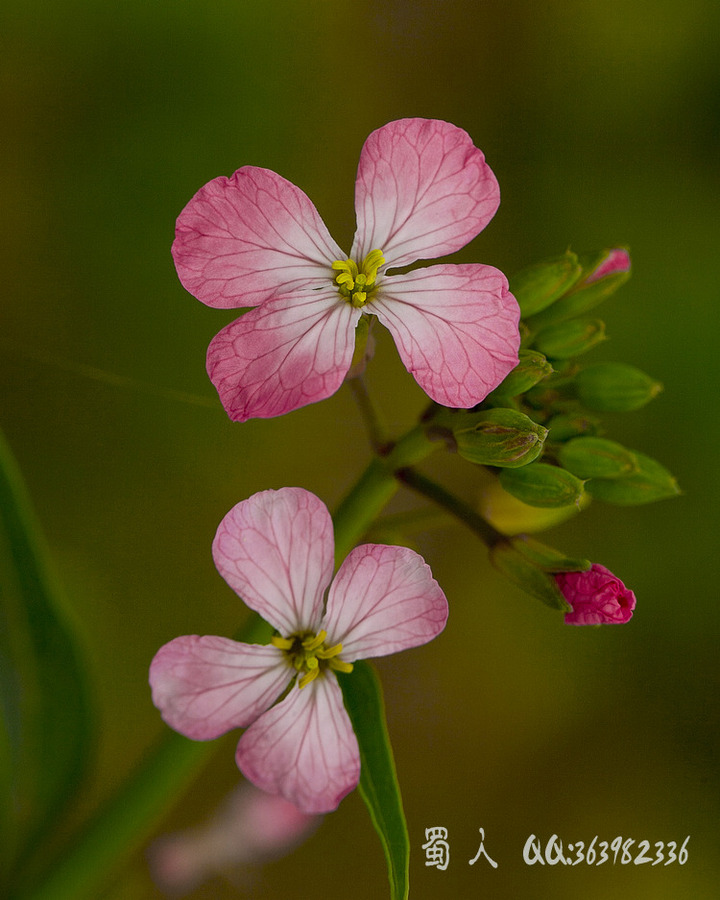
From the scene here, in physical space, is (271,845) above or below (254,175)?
below

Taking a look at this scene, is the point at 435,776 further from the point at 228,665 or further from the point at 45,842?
the point at 228,665

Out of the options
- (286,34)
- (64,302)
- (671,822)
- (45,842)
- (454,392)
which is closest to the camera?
(454,392)

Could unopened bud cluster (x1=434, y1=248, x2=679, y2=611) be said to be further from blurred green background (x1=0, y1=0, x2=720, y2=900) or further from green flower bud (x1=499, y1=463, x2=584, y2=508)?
blurred green background (x1=0, y1=0, x2=720, y2=900)

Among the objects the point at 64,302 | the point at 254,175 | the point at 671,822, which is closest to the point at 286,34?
the point at 64,302

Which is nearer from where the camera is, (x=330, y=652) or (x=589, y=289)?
(x=330, y=652)

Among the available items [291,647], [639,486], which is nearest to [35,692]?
[291,647]

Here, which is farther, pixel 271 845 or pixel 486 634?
pixel 486 634

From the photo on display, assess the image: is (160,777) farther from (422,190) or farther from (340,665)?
(422,190)

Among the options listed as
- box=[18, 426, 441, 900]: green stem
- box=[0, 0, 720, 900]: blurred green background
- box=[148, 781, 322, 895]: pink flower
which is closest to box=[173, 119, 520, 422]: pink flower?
box=[18, 426, 441, 900]: green stem
